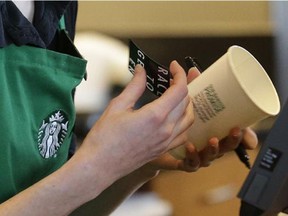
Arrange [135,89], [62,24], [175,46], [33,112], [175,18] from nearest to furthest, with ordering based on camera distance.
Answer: [135,89]
[33,112]
[62,24]
[175,46]
[175,18]

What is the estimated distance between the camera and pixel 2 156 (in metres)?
0.71

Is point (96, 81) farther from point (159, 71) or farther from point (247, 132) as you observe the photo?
point (159, 71)

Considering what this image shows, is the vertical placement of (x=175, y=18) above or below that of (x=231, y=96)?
below

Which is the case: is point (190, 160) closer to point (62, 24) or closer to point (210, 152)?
point (210, 152)

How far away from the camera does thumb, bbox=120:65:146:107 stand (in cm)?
66

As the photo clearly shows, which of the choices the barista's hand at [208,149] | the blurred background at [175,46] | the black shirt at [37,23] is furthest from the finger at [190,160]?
the blurred background at [175,46]

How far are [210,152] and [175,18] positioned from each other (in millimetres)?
1544

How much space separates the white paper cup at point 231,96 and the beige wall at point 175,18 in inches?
57.7

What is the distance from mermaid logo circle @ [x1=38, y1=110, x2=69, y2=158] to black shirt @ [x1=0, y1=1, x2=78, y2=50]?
0.36ft

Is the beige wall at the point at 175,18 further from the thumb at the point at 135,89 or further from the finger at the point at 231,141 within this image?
the thumb at the point at 135,89

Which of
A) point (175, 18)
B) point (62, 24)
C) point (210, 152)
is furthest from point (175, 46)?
point (210, 152)

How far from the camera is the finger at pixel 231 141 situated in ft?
2.63

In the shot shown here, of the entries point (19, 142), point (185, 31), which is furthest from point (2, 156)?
point (185, 31)

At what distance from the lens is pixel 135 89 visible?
0.67 m
